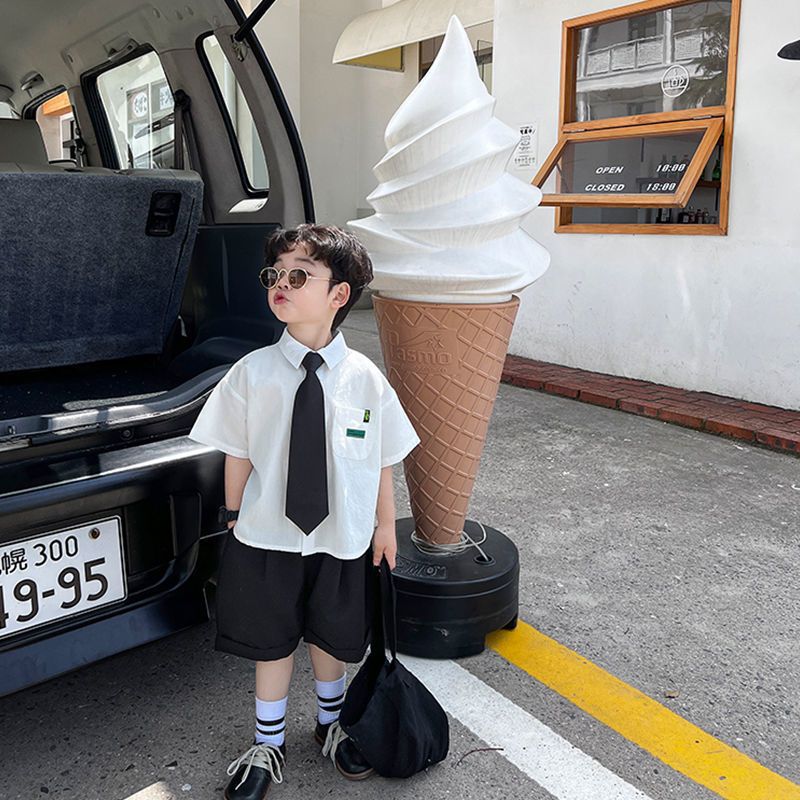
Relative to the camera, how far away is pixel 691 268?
6.02 metres

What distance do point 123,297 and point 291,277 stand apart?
1.27 meters

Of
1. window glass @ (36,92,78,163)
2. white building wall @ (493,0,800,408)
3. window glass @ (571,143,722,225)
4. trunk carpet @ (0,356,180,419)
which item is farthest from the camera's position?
window glass @ (571,143,722,225)

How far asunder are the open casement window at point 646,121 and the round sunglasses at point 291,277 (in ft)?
14.6

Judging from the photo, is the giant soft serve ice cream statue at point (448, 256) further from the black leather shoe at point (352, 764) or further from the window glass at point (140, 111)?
the window glass at point (140, 111)

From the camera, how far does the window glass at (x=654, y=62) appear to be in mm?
5902

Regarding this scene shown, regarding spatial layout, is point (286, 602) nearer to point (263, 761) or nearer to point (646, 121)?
point (263, 761)

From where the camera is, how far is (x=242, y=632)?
199 centimetres

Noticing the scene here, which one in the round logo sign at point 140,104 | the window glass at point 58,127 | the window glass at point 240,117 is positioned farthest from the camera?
the window glass at point 58,127

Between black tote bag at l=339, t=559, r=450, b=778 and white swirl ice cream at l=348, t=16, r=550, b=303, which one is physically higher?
white swirl ice cream at l=348, t=16, r=550, b=303

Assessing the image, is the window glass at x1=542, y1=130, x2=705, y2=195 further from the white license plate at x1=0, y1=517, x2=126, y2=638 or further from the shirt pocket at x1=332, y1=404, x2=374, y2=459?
the white license plate at x1=0, y1=517, x2=126, y2=638

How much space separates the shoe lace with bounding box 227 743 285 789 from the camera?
78.7 inches

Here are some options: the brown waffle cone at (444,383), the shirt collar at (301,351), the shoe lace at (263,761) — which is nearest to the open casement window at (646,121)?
the brown waffle cone at (444,383)

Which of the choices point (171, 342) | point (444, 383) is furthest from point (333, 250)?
point (171, 342)

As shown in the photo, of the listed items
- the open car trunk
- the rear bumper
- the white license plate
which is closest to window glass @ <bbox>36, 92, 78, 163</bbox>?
the open car trunk
